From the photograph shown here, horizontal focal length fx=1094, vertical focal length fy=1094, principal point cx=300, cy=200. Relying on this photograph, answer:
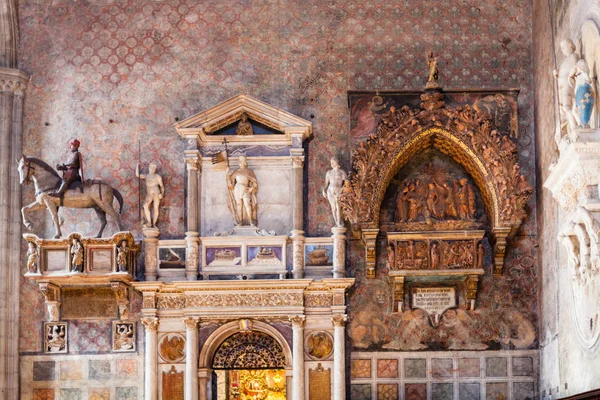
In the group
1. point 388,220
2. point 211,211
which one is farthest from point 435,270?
point 211,211

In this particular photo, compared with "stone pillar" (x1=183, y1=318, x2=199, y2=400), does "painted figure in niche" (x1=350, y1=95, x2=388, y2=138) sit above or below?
above

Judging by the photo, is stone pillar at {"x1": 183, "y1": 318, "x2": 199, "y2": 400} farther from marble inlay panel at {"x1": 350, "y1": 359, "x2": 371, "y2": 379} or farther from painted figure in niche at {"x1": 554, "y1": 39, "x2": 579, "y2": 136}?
painted figure in niche at {"x1": 554, "y1": 39, "x2": 579, "y2": 136}

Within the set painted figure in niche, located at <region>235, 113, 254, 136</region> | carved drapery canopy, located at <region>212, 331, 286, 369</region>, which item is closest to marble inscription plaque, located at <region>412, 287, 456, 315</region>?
carved drapery canopy, located at <region>212, 331, 286, 369</region>

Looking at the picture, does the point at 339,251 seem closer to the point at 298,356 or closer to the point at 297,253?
the point at 297,253

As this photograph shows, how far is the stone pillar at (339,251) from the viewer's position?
1925 cm

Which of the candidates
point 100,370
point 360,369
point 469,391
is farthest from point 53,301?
point 469,391

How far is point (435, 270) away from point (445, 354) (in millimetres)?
1575

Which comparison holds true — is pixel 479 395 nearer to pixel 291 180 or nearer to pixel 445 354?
pixel 445 354

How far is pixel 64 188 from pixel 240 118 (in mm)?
3390

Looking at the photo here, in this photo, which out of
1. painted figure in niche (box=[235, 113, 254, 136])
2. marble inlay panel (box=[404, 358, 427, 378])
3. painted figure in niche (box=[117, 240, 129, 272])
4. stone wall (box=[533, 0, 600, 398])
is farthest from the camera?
painted figure in niche (box=[235, 113, 254, 136])

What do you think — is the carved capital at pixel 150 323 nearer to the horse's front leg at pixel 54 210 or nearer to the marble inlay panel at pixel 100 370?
the marble inlay panel at pixel 100 370

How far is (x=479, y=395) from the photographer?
19.0 m

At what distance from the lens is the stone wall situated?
16031 millimetres

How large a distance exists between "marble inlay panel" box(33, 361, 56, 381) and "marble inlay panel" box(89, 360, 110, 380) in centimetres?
67
